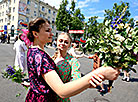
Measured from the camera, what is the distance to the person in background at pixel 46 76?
79 centimetres

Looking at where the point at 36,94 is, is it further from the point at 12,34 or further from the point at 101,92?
the point at 12,34

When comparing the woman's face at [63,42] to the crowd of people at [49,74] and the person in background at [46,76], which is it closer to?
the crowd of people at [49,74]

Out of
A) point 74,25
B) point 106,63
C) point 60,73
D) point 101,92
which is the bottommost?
point 101,92

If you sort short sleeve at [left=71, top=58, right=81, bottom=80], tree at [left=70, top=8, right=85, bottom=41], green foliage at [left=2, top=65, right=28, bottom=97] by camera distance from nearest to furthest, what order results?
1. short sleeve at [left=71, top=58, right=81, bottom=80]
2. green foliage at [left=2, top=65, right=28, bottom=97]
3. tree at [left=70, top=8, right=85, bottom=41]

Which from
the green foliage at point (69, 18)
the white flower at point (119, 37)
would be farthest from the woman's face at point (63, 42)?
the green foliage at point (69, 18)

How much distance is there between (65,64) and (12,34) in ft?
134

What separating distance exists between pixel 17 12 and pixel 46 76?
1553 inches

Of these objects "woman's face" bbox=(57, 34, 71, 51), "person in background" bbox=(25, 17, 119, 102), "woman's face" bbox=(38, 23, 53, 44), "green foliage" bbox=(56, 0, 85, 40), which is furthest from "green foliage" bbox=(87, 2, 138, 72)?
"green foliage" bbox=(56, 0, 85, 40)

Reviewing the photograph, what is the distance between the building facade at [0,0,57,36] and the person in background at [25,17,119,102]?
33.8 meters

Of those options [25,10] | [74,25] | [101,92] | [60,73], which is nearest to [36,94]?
[60,73]

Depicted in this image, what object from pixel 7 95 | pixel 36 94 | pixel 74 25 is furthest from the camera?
pixel 74 25

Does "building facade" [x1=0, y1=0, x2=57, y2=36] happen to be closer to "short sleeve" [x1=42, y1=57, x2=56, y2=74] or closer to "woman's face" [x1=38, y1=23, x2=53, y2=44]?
"woman's face" [x1=38, y1=23, x2=53, y2=44]

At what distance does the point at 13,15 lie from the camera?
3691 centimetres

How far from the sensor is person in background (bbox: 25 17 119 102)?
79 centimetres
